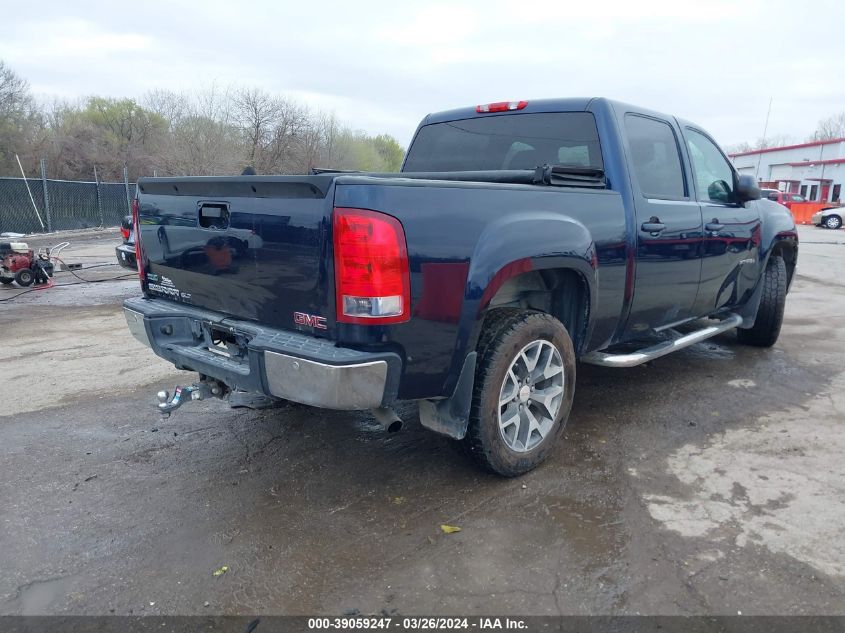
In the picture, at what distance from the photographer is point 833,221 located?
1181 inches

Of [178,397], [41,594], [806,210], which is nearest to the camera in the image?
[41,594]

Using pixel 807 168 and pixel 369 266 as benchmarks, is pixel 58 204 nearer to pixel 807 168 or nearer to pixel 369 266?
pixel 369 266

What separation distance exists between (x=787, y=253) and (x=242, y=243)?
5.39 metres

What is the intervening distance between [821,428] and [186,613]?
12.8 ft

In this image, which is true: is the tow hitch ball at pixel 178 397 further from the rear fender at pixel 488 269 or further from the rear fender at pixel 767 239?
the rear fender at pixel 767 239

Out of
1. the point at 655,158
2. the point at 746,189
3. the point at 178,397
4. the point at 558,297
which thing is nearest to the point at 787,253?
the point at 746,189

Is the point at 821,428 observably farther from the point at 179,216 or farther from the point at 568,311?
the point at 179,216

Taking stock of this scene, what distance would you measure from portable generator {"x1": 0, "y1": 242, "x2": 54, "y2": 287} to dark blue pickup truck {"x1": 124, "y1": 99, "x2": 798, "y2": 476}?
6952 mm

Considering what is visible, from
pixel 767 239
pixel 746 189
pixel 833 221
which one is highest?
pixel 746 189

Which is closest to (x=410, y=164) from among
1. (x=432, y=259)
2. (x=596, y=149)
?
(x=596, y=149)

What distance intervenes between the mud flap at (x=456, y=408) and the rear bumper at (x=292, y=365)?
1.15 ft

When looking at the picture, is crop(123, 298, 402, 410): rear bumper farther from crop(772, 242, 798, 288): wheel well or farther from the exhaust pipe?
crop(772, 242, 798, 288): wheel well

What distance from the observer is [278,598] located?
7.88ft

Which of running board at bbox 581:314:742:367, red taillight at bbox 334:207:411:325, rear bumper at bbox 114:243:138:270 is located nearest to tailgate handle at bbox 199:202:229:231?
red taillight at bbox 334:207:411:325
